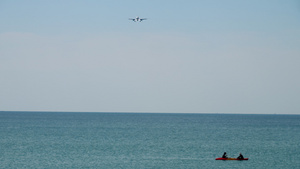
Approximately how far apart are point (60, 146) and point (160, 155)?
23.1 meters

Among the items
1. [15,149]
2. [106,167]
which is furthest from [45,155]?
[106,167]

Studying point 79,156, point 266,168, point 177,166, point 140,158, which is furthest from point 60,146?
point 266,168

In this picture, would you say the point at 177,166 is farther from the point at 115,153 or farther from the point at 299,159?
the point at 299,159

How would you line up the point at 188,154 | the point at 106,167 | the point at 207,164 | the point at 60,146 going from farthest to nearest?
1. the point at 60,146
2. the point at 188,154
3. the point at 207,164
4. the point at 106,167

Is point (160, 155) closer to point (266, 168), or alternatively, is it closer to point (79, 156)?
point (79, 156)

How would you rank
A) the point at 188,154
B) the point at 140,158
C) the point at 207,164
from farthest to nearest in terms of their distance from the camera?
the point at 188,154
the point at 140,158
the point at 207,164

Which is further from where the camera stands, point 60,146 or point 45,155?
point 60,146

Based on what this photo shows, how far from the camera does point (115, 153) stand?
67125 mm

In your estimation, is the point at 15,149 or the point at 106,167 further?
the point at 15,149

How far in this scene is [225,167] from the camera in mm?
55469

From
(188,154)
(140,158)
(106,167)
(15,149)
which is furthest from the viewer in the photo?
(15,149)

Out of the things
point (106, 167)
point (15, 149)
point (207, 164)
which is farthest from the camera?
point (15, 149)

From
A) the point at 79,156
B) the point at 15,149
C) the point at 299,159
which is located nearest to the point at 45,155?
the point at 79,156

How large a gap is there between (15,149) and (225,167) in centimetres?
3832
